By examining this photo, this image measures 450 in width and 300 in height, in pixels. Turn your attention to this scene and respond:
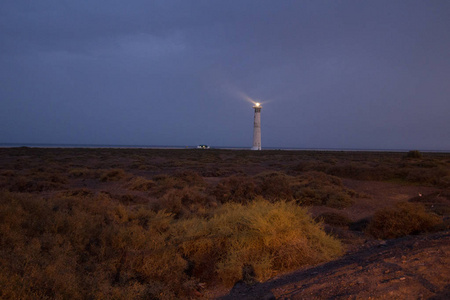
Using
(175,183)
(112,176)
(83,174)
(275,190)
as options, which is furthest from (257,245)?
(83,174)

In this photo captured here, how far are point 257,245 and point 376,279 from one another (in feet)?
7.31

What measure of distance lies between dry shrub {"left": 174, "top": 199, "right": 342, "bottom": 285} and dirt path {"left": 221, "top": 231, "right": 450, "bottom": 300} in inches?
12.1

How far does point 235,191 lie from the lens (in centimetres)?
1173

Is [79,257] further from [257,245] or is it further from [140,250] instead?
[257,245]

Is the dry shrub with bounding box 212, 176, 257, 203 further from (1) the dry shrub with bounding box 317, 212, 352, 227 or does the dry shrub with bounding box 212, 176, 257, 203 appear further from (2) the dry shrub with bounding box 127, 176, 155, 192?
(2) the dry shrub with bounding box 127, 176, 155, 192

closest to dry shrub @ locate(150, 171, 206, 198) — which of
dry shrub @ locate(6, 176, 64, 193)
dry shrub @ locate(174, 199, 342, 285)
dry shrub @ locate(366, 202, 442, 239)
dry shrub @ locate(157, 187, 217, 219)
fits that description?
dry shrub @ locate(157, 187, 217, 219)

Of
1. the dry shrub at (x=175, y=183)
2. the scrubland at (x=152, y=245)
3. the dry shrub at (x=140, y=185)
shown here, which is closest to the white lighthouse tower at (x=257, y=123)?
the dry shrub at (x=175, y=183)

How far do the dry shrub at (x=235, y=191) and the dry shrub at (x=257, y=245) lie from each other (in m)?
4.82

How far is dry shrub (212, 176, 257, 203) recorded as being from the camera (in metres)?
11.2

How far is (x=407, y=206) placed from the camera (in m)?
7.99

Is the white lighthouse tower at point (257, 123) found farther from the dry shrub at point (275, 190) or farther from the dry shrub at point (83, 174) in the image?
the dry shrub at point (275, 190)

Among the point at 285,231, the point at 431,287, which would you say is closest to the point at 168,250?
the point at 285,231

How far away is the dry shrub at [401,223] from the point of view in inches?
294

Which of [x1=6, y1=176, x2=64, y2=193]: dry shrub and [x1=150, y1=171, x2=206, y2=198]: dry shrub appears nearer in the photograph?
[x1=6, y1=176, x2=64, y2=193]: dry shrub
